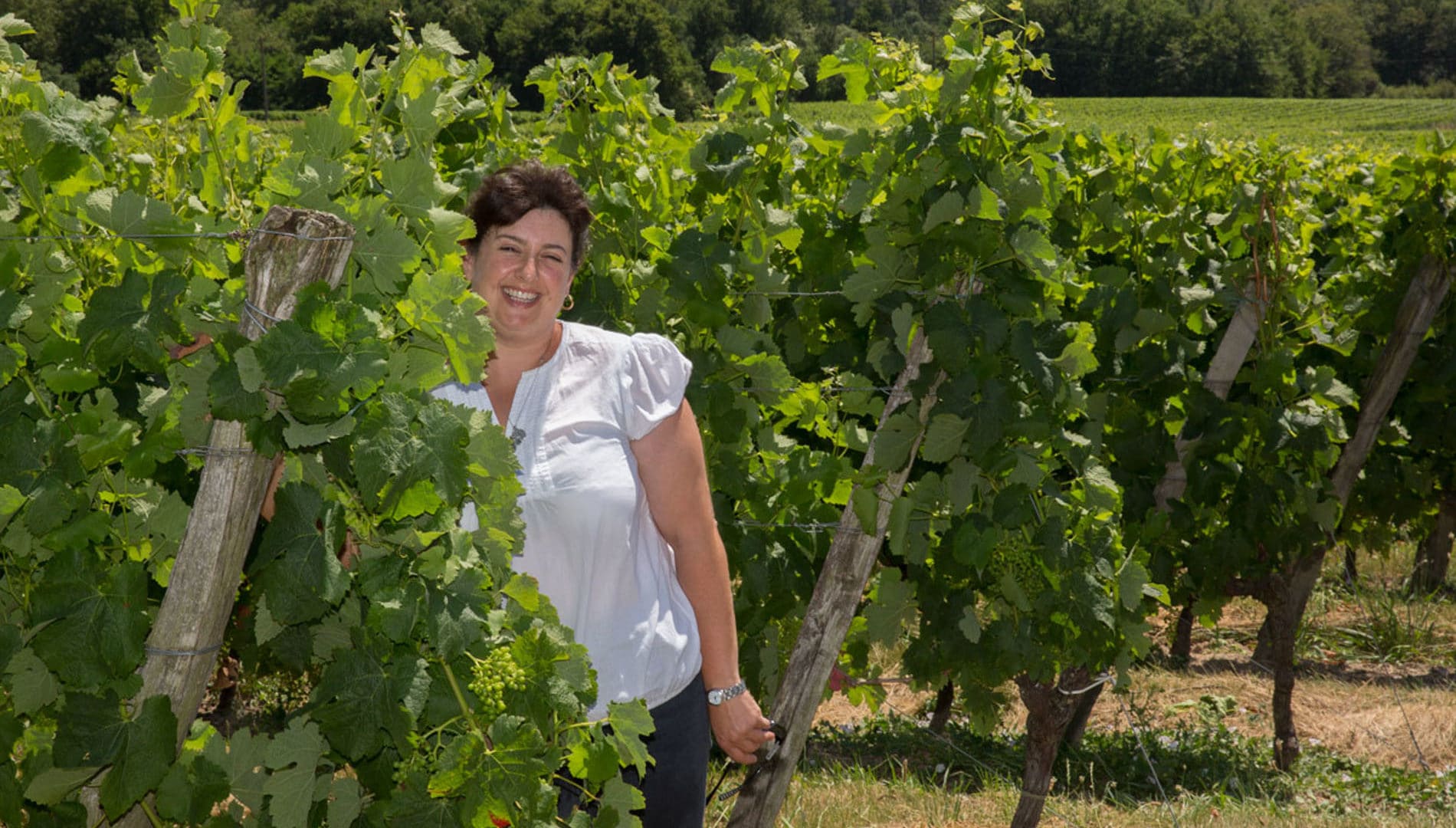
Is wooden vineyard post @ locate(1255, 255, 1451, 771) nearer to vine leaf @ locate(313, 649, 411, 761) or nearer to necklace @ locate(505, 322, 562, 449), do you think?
necklace @ locate(505, 322, 562, 449)

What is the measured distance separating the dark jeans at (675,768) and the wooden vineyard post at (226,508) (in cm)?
74

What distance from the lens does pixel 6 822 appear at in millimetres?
2217

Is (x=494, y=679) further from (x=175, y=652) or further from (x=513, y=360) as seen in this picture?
(x=513, y=360)

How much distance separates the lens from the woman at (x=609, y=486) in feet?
7.57

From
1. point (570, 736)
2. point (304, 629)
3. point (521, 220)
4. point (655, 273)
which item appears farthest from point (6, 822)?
point (655, 273)

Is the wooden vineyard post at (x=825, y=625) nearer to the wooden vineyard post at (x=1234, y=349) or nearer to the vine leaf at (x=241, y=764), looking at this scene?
the vine leaf at (x=241, y=764)

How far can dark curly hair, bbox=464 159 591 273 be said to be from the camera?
2.43 metres

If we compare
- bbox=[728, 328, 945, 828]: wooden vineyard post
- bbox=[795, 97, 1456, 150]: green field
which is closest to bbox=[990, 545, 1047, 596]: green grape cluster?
bbox=[728, 328, 945, 828]: wooden vineyard post

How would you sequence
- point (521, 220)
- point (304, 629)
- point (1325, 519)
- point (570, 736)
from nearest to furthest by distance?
1. point (570, 736)
2. point (304, 629)
3. point (521, 220)
4. point (1325, 519)

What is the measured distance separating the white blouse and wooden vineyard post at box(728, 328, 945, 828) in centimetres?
103

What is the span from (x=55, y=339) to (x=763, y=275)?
76.4 inches

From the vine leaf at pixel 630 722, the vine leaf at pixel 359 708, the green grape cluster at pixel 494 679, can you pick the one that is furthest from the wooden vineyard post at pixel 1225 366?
the vine leaf at pixel 359 708

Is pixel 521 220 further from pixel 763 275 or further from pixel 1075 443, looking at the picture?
pixel 1075 443

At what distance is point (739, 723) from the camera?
2.57 meters
